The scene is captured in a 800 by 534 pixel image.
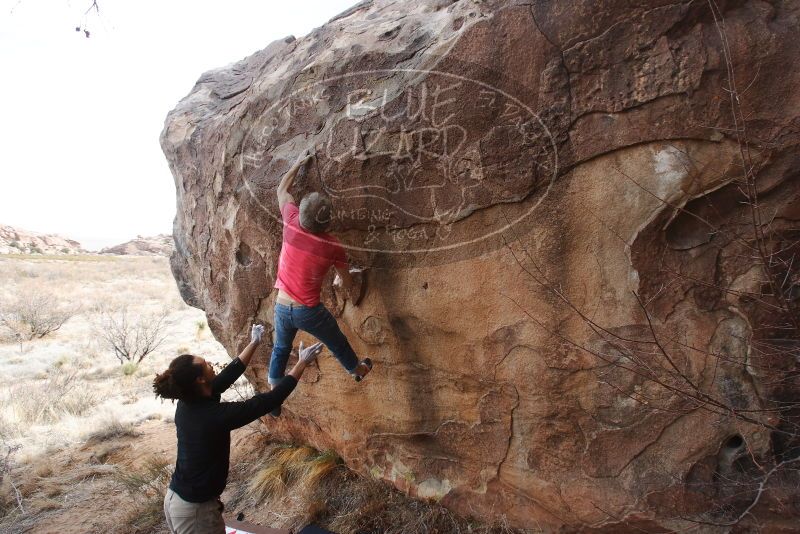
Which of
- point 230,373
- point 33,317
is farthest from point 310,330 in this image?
point 33,317

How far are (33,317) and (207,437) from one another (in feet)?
39.2

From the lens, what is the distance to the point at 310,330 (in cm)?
315

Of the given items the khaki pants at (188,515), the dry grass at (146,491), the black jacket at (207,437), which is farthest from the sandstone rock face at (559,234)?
the dry grass at (146,491)

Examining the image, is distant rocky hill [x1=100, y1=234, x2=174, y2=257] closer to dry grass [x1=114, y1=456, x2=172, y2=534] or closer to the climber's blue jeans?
dry grass [x1=114, y1=456, x2=172, y2=534]

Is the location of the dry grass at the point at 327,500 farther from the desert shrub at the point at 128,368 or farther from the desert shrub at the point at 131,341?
the desert shrub at the point at 131,341

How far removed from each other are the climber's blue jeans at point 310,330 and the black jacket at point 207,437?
1.88 feet

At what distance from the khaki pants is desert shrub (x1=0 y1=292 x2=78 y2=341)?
11.2 meters

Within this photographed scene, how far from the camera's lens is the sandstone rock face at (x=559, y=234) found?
2381 millimetres

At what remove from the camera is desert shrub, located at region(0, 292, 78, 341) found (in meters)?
11.7

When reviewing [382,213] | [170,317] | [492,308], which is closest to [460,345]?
[492,308]

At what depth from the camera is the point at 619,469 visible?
2871mm

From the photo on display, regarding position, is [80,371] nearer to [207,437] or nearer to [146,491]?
[146,491]

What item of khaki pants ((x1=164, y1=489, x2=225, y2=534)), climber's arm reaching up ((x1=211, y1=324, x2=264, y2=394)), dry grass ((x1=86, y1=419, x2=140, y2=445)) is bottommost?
dry grass ((x1=86, y1=419, x2=140, y2=445))

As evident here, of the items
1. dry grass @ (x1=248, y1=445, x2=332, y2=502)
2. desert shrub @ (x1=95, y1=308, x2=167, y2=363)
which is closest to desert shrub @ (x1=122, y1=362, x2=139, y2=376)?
desert shrub @ (x1=95, y1=308, x2=167, y2=363)
